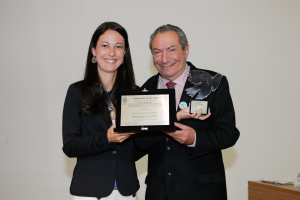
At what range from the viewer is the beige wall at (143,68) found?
3.88 m

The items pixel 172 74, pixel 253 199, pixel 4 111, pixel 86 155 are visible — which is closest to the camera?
pixel 86 155

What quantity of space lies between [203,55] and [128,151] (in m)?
2.47

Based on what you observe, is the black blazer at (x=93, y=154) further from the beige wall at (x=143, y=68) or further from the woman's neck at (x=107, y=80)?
the beige wall at (x=143, y=68)

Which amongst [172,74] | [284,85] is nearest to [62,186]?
[172,74]

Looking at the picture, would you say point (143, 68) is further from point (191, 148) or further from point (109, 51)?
point (191, 148)

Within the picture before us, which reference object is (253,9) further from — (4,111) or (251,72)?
(4,111)

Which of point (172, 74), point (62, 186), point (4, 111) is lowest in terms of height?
point (62, 186)

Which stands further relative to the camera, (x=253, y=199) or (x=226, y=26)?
(x=226, y=26)

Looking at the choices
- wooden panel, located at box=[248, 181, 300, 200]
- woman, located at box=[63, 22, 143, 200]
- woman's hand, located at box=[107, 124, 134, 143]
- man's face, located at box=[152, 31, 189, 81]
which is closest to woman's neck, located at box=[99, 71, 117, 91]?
woman, located at box=[63, 22, 143, 200]

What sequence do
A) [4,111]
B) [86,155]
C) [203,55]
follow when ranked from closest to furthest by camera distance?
[86,155]
[4,111]
[203,55]

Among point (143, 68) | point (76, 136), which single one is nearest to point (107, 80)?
point (76, 136)

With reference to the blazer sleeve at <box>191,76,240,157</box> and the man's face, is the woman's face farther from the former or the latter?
the blazer sleeve at <box>191,76,240,157</box>

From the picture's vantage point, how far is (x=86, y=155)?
2.15 m

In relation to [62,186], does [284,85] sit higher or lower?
higher
